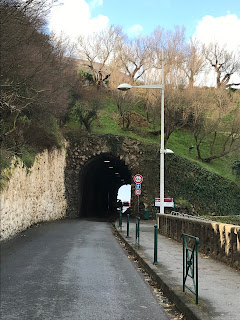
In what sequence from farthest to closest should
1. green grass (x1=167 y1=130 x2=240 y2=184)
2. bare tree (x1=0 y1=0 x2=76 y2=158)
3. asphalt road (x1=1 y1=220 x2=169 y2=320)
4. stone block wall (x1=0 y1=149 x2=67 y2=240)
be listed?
1. green grass (x1=167 y1=130 x2=240 y2=184)
2. stone block wall (x1=0 y1=149 x2=67 y2=240)
3. bare tree (x1=0 y1=0 x2=76 y2=158)
4. asphalt road (x1=1 y1=220 x2=169 y2=320)

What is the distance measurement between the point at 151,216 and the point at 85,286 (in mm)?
25251

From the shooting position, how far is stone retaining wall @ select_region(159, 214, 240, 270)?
8.59 metres

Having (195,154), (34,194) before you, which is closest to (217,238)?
(34,194)

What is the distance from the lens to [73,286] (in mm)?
7395

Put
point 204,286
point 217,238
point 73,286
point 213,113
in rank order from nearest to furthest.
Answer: point 204,286 < point 73,286 < point 217,238 < point 213,113

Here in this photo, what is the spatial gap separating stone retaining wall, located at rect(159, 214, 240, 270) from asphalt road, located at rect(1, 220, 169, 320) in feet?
7.33

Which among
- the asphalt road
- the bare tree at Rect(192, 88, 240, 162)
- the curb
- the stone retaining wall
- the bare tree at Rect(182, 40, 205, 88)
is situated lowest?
the asphalt road

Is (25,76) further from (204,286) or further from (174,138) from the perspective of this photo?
(174,138)

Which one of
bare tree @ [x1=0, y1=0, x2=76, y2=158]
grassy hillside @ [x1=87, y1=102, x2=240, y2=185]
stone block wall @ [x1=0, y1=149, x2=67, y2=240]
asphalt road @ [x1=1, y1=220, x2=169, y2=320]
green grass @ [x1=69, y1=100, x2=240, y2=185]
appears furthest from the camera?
grassy hillside @ [x1=87, y1=102, x2=240, y2=185]

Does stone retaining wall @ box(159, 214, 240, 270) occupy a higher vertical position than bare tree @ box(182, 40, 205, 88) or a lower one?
lower

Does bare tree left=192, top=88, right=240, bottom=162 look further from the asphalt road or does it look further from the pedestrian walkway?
the pedestrian walkway

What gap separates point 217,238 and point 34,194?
49.1ft

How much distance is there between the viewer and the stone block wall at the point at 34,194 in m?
16.8

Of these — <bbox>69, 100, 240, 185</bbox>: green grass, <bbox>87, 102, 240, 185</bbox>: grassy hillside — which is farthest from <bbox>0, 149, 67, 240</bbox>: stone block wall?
<bbox>87, 102, 240, 185</bbox>: grassy hillside
